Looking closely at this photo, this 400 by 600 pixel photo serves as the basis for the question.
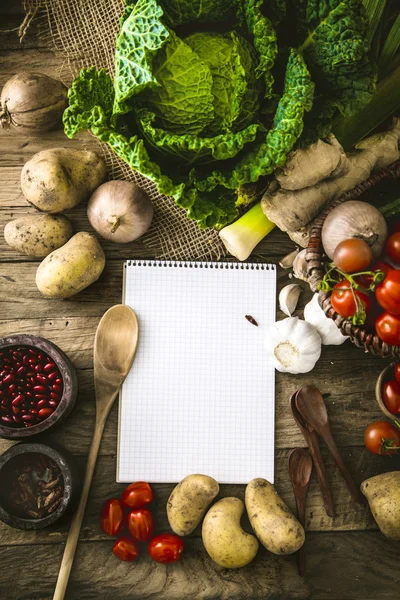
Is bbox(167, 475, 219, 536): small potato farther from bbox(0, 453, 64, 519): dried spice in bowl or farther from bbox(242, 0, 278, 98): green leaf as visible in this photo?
bbox(242, 0, 278, 98): green leaf

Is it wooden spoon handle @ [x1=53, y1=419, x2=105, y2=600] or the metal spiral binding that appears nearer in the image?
wooden spoon handle @ [x1=53, y1=419, x2=105, y2=600]

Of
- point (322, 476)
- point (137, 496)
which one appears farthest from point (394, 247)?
point (137, 496)

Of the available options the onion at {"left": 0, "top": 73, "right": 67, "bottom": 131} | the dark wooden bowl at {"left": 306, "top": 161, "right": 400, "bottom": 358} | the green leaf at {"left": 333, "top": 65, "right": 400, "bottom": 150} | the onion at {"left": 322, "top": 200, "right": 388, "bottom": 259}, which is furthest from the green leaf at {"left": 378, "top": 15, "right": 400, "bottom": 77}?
the onion at {"left": 0, "top": 73, "right": 67, "bottom": 131}

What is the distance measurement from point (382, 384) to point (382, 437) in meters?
0.11

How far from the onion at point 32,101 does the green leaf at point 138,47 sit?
0.25 metres

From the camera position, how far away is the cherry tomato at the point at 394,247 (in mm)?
1123

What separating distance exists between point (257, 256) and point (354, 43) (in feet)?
1.58

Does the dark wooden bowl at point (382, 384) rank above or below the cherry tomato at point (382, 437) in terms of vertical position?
above

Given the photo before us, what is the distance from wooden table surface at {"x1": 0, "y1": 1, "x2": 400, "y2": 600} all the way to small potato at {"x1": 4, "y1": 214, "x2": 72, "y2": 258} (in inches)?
2.1

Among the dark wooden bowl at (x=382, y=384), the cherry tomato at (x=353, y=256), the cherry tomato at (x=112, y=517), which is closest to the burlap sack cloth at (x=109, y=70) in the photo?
the cherry tomato at (x=353, y=256)

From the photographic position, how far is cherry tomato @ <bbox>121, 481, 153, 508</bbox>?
1246 millimetres

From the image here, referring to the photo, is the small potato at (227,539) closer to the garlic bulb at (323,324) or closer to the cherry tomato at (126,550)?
the cherry tomato at (126,550)

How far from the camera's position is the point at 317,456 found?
4.20 feet

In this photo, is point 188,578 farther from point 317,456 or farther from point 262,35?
point 262,35
